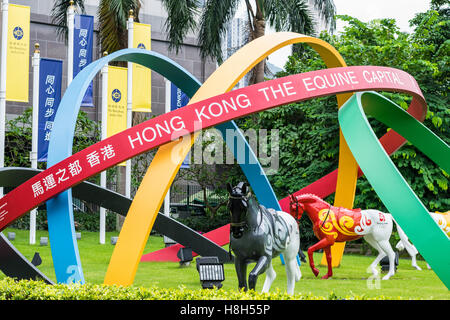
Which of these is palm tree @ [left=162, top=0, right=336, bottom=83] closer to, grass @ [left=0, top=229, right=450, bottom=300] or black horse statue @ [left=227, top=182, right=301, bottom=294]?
grass @ [left=0, top=229, right=450, bottom=300]

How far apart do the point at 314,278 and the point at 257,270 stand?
4.66 m

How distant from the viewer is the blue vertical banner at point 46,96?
18531mm

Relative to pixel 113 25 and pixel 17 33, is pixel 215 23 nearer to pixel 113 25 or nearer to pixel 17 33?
pixel 113 25

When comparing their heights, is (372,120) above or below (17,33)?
below

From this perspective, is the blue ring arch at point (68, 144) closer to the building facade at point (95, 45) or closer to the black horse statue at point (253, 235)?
the black horse statue at point (253, 235)

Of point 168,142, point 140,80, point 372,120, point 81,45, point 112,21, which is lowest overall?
point 168,142

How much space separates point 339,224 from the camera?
42.1 feet

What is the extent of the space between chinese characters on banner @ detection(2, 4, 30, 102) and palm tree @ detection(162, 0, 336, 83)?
21.1ft

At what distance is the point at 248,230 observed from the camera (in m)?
8.98

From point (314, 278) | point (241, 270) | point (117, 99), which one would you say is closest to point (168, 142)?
point (241, 270)

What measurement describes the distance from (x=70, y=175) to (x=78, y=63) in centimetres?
1076

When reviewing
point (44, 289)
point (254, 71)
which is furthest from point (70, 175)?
point (254, 71)
